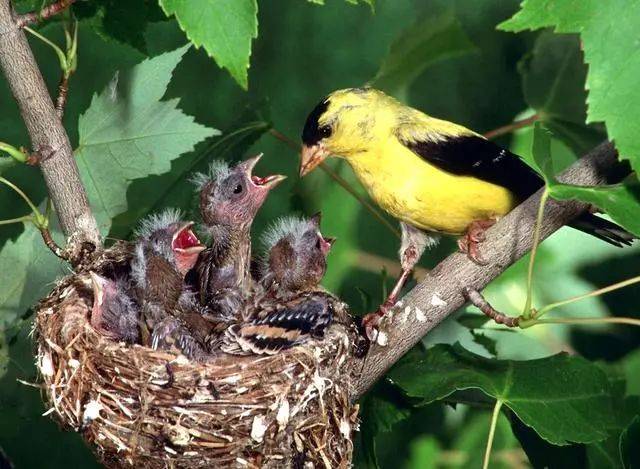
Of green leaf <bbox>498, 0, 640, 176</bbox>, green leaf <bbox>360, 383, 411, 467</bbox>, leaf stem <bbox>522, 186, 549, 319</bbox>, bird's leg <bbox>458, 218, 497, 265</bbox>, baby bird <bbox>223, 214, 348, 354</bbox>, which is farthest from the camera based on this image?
green leaf <bbox>360, 383, 411, 467</bbox>

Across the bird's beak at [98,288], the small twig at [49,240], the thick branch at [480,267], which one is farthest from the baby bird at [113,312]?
the thick branch at [480,267]

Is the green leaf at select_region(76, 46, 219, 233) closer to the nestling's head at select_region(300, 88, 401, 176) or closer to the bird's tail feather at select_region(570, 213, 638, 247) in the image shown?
the nestling's head at select_region(300, 88, 401, 176)

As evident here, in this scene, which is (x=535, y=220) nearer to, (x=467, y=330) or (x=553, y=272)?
(x=467, y=330)

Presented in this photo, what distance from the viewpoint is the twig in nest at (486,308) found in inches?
56.6

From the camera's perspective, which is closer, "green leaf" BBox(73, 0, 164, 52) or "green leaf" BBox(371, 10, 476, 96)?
"green leaf" BBox(73, 0, 164, 52)

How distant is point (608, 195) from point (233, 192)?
2.92ft

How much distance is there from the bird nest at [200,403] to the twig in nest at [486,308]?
264 millimetres

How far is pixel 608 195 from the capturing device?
4.26 ft

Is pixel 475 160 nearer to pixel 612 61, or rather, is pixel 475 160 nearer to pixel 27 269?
pixel 612 61

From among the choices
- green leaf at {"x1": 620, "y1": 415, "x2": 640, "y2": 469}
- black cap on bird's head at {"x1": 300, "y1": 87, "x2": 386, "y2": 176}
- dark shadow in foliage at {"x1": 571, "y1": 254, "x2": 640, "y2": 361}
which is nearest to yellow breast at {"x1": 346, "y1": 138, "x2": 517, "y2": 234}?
black cap on bird's head at {"x1": 300, "y1": 87, "x2": 386, "y2": 176}

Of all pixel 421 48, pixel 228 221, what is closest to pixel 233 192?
pixel 228 221

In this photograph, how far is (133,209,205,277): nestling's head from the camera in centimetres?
Answer: 189

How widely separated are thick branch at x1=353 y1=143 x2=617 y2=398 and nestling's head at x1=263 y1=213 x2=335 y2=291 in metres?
0.41

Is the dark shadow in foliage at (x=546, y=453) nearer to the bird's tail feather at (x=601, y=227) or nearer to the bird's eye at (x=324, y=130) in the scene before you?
the bird's tail feather at (x=601, y=227)
